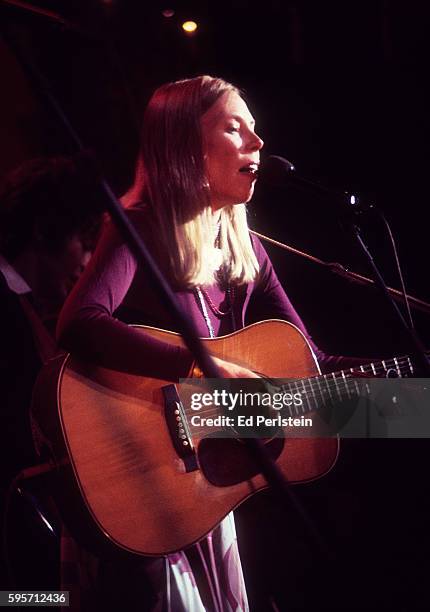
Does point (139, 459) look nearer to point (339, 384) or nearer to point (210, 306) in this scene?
point (210, 306)

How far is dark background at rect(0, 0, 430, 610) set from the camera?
2449 millimetres

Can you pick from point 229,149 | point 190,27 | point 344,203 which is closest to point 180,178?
point 229,149

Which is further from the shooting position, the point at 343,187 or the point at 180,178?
the point at 343,187

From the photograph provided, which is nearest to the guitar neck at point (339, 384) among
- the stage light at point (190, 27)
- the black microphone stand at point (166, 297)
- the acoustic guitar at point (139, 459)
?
the acoustic guitar at point (139, 459)

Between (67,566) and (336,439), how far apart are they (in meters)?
0.86

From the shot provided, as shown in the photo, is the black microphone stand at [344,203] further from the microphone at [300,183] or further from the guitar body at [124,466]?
the guitar body at [124,466]

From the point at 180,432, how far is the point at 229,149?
0.89 metres

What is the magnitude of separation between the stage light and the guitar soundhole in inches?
92.8

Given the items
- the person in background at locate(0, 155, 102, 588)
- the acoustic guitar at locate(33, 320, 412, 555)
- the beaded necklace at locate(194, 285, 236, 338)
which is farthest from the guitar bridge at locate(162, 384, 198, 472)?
the person in background at locate(0, 155, 102, 588)

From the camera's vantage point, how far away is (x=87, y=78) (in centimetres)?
327

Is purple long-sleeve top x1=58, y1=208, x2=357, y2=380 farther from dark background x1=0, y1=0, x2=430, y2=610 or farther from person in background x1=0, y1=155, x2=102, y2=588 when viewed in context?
dark background x1=0, y1=0, x2=430, y2=610

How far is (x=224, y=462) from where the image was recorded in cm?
162

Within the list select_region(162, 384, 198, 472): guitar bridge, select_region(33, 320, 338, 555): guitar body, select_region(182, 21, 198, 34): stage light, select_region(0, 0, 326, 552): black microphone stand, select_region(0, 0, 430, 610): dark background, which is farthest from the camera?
select_region(182, 21, 198, 34): stage light

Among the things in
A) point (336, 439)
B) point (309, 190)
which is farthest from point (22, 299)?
point (336, 439)
